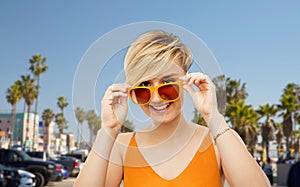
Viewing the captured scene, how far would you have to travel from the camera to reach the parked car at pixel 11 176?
45.9 feet

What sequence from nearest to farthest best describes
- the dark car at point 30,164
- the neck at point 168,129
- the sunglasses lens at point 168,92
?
the sunglasses lens at point 168,92 → the neck at point 168,129 → the dark car at point 30,164

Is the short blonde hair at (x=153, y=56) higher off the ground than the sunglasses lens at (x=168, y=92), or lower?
higher

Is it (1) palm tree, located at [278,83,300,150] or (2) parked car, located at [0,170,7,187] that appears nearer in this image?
(2) parked car, located at [0,170,7,187]

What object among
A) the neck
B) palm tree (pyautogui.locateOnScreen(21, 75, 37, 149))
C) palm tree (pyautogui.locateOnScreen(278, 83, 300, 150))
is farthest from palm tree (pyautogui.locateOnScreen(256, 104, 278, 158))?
the neck

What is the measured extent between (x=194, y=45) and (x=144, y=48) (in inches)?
6.2

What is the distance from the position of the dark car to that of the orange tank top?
1609 centimetres

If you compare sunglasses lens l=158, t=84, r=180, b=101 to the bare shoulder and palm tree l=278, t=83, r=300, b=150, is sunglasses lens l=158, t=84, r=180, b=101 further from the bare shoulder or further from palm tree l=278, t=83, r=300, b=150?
palm tree l=278, t=83, r=300, b=150

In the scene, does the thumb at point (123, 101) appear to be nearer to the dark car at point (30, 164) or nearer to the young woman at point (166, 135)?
the young woman at point (166, 135)

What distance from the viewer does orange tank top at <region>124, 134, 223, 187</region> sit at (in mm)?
1372

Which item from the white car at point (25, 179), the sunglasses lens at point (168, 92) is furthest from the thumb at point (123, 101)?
the white car at point (25, 179)

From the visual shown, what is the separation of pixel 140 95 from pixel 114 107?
10 cm

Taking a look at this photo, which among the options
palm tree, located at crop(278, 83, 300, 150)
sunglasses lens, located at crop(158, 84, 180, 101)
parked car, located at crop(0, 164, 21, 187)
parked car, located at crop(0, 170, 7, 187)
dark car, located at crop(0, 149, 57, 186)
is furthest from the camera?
palm tree, located at crop(278, 83, 300, 150)

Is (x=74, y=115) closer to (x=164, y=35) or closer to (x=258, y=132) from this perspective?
(x=164, y=35)

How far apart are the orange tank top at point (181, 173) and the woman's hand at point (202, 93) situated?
0.12 meters
